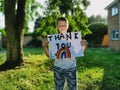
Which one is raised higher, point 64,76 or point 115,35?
point 115,35

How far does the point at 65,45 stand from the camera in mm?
7379

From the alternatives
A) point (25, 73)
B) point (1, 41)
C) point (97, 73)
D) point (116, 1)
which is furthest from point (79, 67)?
point (1, 41)

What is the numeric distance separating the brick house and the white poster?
2501cm

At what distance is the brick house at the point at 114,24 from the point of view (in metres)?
32.8

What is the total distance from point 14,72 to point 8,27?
2.38 metres

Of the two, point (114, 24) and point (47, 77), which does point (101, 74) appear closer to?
point (47, 77)

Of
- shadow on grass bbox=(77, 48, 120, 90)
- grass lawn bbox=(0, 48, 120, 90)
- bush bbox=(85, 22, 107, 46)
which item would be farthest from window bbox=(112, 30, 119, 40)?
grass lawn bbox=(0, 48, 120, 90)

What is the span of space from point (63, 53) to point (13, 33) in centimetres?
846

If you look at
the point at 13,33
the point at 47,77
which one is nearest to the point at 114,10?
the point at 13,33

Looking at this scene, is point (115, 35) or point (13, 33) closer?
point (13, 33)

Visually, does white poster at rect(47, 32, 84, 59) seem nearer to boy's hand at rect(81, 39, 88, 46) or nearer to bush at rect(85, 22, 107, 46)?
boy's hand at rect(81, 39, 88, 46)

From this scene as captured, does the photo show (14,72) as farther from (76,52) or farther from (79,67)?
(76,52)

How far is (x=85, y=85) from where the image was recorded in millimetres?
12133

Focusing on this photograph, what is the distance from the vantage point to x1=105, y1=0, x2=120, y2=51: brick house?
3275cm
